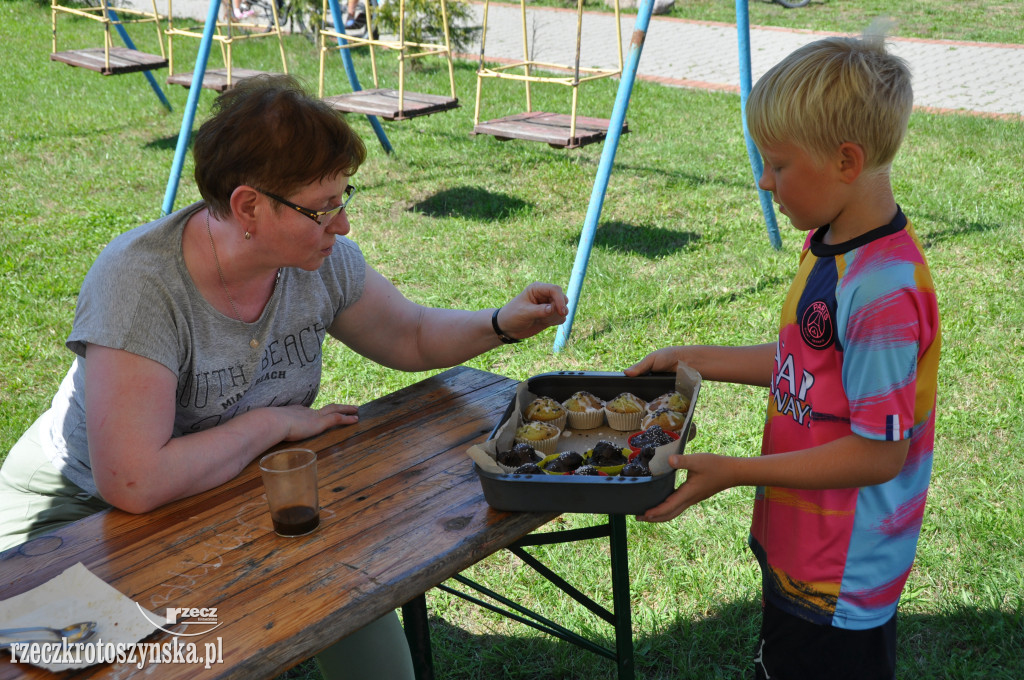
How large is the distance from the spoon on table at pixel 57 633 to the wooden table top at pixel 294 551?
4 centimetres

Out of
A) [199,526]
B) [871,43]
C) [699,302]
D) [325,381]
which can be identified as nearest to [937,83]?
[699,302]

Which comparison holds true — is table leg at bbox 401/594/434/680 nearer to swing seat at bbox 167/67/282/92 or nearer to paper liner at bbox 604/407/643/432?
paper liner at bbox 604/407/643/432

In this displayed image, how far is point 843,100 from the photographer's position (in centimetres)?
146

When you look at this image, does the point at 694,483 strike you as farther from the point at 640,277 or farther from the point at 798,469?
the point at 640,277

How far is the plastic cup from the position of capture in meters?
1.48

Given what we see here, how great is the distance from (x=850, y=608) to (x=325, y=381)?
9.47 feet

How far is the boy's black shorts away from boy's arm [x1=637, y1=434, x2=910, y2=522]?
1.09 ft

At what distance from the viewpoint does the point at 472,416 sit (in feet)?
6.39

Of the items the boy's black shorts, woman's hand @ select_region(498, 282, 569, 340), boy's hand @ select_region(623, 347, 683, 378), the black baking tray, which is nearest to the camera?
the black baking tray

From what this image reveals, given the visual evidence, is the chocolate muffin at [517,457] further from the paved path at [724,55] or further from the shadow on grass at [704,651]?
the paved path at [724,55]

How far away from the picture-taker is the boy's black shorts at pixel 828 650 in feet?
5.41

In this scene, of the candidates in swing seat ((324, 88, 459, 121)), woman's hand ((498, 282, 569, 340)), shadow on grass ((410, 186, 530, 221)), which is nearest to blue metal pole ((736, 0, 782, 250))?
shadow on grass ((410, 186, 530, 221))

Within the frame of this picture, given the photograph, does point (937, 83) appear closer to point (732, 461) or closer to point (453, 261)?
point (453, 261)

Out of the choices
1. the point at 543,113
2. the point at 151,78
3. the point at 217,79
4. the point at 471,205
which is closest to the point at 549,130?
the point at 543,113
